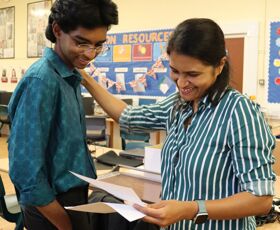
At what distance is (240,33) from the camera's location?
4793 millimetres

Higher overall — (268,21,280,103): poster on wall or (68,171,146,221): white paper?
(268,21,280,103): poster on wall

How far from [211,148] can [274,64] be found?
386cm

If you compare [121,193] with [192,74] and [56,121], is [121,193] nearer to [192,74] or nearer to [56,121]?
[56,121]

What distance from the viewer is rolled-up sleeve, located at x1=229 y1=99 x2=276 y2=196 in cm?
100

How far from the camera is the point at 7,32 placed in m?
7.89

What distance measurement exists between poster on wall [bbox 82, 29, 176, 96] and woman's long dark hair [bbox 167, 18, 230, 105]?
14.0 feet

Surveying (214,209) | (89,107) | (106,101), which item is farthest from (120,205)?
(89,107)

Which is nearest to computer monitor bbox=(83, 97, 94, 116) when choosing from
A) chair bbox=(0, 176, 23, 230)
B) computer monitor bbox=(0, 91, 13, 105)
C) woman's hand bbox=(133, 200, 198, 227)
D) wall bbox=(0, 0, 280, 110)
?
wall bbox=(0, 0, 280, 110)

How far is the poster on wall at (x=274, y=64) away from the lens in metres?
4.53

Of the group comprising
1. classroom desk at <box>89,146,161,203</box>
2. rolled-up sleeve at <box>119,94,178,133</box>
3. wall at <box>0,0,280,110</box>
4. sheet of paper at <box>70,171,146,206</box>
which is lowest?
classroom desk at <box>89,146,161,203</box>

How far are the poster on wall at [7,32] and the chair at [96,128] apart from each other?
3778 mm

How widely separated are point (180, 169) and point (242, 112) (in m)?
0.26

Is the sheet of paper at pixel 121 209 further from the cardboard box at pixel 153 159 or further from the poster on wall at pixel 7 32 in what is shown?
the poster on wall at pixel 7 32

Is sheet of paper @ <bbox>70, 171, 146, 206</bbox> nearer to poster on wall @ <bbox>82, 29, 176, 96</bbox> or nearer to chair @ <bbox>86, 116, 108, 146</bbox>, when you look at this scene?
chair @ <bbox>86, 116, 108, 146</bbox>
